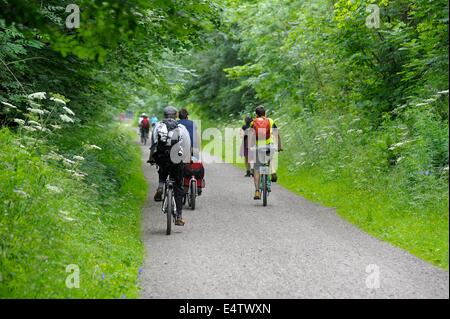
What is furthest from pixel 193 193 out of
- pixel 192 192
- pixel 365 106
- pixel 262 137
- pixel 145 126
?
pixel 145 126

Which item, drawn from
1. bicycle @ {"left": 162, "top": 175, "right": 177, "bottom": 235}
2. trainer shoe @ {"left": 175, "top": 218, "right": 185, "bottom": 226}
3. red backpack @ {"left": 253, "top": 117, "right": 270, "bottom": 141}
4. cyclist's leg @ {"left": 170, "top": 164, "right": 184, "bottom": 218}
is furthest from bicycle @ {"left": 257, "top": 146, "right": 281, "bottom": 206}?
bicycle @ {"left": 162, "top": 175, "right": 177, "bottom": 235}

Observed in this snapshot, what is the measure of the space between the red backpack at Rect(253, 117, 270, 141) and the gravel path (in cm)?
166

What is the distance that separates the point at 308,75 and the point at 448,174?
47.2 feet

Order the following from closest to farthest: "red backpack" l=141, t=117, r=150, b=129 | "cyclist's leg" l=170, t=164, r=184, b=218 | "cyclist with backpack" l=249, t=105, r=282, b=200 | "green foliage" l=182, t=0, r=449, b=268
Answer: "cyclist's leg" l=170, t=164, r=184, b=218
"green foliage" l=182, t=0, r=449, b=268
"cyclist with backpack" l=249, t=105, r=282, b=200
"red backpack" l=141, t=117, r=150, b=129

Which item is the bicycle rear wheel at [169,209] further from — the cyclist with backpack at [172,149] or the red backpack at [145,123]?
the red backpack at [145,123]

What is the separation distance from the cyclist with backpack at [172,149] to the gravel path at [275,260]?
35.0 inches

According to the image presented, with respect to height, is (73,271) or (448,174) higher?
(448,174)


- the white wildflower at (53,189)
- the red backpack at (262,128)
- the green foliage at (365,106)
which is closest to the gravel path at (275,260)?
the green foliage at (365,106)

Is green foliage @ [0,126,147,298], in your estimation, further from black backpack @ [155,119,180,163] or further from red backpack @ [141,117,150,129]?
red backpack @ [141,117,150,129]

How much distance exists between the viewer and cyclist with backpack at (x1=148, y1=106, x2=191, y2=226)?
37.3 feet

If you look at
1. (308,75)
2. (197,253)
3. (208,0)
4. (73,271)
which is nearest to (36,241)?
(73,271)

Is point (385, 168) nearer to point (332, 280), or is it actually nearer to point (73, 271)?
point (332, 280)

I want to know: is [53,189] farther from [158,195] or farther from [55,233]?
[158,195]

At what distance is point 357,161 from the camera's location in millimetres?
16812
